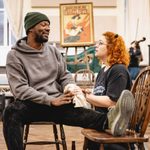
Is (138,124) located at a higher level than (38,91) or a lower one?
lower

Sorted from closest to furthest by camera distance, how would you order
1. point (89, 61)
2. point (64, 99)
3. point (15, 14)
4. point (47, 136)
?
point (64, 99) → point (47, 136) → point (89, 61) → point (15, 14)

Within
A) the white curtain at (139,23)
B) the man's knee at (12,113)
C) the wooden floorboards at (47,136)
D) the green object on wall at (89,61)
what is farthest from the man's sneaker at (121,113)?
the white curtain at (139,23)

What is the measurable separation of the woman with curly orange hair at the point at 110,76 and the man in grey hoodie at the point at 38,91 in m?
0.20

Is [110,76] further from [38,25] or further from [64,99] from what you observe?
[38,25]

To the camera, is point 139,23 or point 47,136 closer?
point 47,136

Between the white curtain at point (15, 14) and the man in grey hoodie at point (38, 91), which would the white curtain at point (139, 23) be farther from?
the man in grey hoodie at point (38, 91)

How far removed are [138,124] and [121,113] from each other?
1.14 feet

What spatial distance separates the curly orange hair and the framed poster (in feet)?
15.0

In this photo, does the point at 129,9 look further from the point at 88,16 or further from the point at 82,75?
the point at 82,75

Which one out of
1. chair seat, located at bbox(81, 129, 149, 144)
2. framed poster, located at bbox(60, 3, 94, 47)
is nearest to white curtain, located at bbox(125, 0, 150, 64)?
→ framed poster, located at bbox(60, 3, 94, 47)

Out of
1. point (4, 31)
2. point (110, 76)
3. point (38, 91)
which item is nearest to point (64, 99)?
point (38, 91)

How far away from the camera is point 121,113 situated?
7.20ft

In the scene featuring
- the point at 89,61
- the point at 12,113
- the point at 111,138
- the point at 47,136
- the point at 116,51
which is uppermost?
the point at 116,51

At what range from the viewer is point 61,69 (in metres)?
2.76
